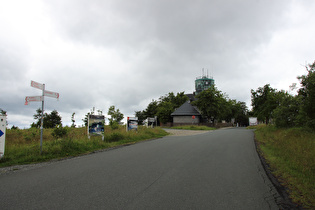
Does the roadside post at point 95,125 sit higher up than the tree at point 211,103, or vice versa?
the tree at point 211,103

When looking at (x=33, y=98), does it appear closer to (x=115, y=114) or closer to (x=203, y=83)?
(x=115, y=114)

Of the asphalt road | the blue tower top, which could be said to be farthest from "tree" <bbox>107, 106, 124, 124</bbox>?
the blue tower top

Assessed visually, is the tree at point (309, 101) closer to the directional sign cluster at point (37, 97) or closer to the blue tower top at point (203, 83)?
the directional sign cluster at point (37, 97)

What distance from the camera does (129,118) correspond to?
2023cm

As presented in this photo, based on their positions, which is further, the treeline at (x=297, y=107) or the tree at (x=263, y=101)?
the tree at (x=263, y=101)

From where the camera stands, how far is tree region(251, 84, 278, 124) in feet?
118

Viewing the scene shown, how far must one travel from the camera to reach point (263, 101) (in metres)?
41.3

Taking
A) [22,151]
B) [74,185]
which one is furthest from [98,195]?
[22,151]

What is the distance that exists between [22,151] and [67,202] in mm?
6718

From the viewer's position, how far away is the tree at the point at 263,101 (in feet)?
118

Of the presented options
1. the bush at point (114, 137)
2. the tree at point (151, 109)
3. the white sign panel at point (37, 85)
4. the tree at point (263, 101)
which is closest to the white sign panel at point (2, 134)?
the white sign panel at point (37, 85)

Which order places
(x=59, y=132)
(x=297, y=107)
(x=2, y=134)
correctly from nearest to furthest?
(x=2, y=134), (x=59, y=132), (x=297, y=107)

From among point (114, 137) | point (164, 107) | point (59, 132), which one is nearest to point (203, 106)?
point (164, 107)

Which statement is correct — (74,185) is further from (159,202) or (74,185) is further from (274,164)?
(274,164)
